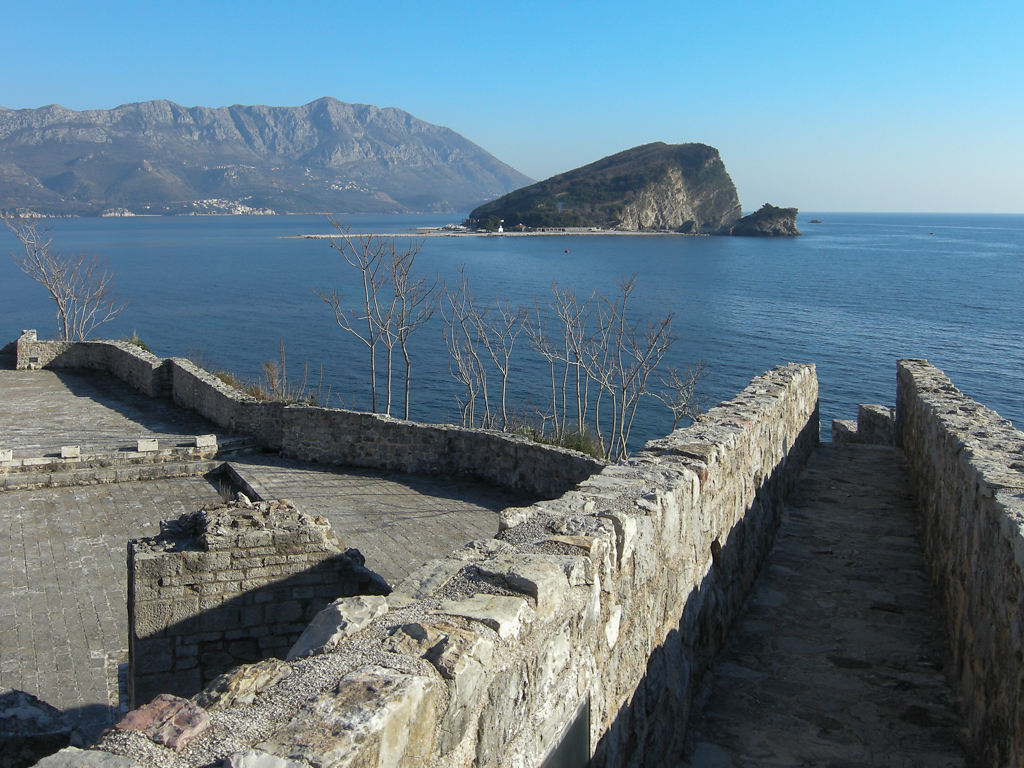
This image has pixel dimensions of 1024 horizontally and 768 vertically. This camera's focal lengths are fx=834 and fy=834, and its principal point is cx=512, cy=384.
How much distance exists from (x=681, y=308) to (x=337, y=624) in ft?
200

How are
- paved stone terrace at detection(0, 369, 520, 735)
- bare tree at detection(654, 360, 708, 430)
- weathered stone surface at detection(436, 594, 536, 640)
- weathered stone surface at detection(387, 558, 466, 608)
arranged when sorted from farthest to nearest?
1. bare tree at detection(654, 360, 708, 430)
2. paved stone terrace at detection(0, 369, 520, 735)
3. weathered stone surface at detection(387, 558, 466, 608)
4. weathered stone surface at detection(436, 594, 536, 640)

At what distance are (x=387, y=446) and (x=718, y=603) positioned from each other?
366 inches

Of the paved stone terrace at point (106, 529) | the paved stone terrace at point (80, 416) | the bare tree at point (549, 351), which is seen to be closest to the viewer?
the paved stone terrace at point (106, 529)

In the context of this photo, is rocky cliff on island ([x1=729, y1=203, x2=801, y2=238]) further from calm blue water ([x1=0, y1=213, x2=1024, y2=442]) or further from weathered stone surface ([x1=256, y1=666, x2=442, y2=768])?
weathered stone surface ([x1=256, y1=666, x2=442, y2=768])

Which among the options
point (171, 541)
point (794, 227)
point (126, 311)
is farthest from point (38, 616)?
point (794, 227)

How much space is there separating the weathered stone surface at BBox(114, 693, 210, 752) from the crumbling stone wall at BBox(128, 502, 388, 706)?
12.5 ft

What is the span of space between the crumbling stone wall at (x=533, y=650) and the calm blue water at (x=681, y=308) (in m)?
26.0

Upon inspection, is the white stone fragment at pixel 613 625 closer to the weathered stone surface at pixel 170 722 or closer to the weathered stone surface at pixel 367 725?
the weathered stone surface at pixel 367 725

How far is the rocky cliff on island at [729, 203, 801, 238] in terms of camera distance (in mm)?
165750

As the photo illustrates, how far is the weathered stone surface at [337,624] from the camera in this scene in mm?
2713

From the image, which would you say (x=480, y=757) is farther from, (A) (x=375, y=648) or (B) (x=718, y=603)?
(B) (x=718, y=603)

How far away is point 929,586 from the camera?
635 centimetres

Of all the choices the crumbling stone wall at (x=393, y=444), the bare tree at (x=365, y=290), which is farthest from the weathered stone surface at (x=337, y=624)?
the bare tree at (x=365, y=290)

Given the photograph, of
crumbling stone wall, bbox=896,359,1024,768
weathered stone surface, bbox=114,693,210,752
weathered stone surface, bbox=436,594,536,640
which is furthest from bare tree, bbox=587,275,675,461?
weathered stone surface, bbox=114,693,210,752
